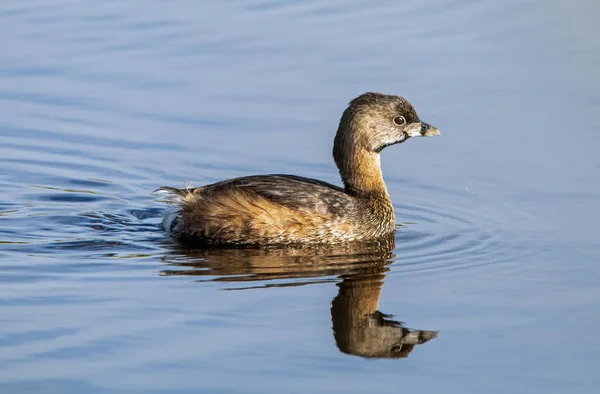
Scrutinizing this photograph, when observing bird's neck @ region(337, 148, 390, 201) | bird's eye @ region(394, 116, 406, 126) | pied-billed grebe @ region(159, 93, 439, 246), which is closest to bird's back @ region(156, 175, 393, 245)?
pied-billed grebe @ region(159, 93, 439, 246)

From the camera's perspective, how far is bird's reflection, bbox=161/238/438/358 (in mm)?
7301

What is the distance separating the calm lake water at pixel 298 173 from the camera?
22.5 ft

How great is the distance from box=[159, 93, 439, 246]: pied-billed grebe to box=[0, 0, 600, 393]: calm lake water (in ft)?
0.91

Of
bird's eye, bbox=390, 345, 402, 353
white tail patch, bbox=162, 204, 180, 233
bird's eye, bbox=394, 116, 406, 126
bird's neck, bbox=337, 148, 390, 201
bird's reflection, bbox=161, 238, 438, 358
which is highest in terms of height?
bird's eye, bbox=394, 116, 406, 126

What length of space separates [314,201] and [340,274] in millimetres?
1317

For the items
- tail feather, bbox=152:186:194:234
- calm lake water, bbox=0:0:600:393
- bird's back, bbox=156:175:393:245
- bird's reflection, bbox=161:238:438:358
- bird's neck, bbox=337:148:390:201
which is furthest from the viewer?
bird's neck, bbox=337:148:390:201

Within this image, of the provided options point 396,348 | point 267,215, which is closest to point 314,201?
point 267,215

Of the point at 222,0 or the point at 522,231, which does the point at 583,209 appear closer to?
the point at 522,231

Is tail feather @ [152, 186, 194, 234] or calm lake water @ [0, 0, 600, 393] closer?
calm lake water @ [0, 0, 600, 393]

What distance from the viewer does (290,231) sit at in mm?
9891

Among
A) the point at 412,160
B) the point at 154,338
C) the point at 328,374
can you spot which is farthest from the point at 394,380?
the point at 412,160

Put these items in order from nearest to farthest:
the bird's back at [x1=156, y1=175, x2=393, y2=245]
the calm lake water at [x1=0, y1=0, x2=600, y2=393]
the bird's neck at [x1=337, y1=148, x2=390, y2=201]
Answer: the calm lake water at [x1=0, y1=0, x2=600, y2=393], the bird's back at [x1=156, y1=175, x2=393, y2=245], the bird's neck at [x1=337, y1=148, x2=390, y2=201]

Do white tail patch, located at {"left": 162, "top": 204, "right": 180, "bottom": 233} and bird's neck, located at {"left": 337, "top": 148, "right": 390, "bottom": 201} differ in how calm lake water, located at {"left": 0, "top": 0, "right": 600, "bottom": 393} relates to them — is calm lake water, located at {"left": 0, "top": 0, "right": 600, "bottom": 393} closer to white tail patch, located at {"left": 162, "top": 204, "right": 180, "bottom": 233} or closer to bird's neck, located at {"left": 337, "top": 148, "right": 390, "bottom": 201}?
white tail patch, located at {"left": 162, "top": 204, "right": 180, "bottom": 233}

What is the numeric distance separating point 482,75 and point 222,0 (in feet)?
13.4
